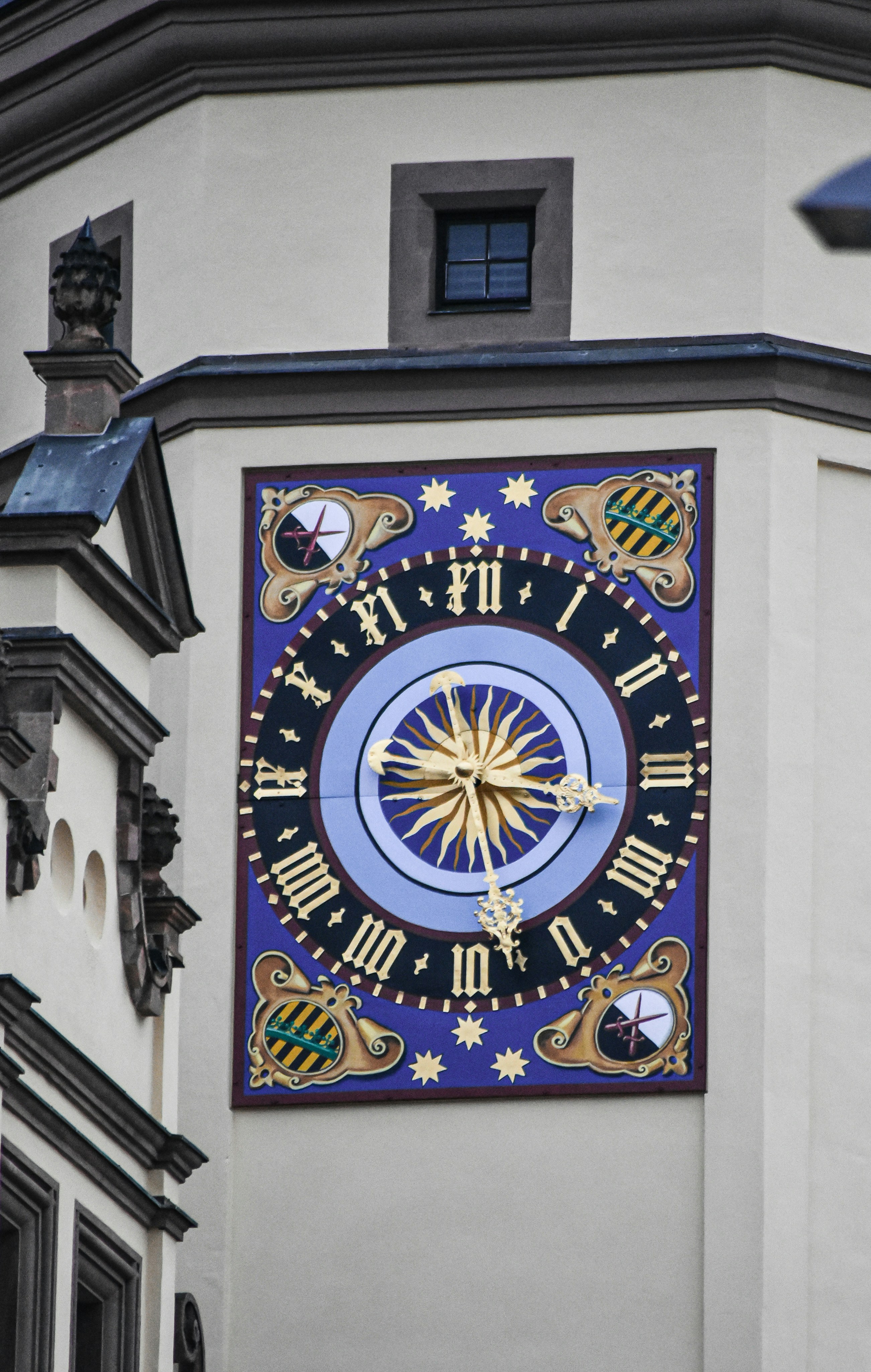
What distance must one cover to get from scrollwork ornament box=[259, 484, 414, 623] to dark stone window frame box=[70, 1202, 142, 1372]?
15.1ft

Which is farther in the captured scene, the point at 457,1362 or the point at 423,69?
the point at 423,69

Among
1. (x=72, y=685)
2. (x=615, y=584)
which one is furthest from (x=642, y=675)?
(x=72, y=685)

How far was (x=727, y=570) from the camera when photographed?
1897 cm

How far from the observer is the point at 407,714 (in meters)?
19.1

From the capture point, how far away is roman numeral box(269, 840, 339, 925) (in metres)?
18.9

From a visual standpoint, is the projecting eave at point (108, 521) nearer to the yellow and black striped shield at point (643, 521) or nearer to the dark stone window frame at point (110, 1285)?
the dark stone window frame at point (110, 1285)

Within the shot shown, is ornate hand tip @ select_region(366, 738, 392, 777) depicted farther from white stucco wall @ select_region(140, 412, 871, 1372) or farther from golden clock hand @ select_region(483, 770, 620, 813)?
white stucco wall @ select_region(140, 412, 871, 1372)

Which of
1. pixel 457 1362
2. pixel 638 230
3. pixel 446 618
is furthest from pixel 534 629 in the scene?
pixel 457 1362

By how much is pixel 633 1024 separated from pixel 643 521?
2.26m

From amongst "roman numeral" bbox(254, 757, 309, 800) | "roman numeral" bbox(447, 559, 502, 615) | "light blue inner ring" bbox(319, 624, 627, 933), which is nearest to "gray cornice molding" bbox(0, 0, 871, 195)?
"roman numeral" bbox(447, 559, 502, 615)

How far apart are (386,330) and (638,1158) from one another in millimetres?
3967

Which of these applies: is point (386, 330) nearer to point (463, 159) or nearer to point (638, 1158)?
point (463, 159)

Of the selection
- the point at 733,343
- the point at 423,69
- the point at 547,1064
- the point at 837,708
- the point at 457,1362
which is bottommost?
the point at 457,1362

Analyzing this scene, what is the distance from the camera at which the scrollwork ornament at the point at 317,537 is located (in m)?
19.3
